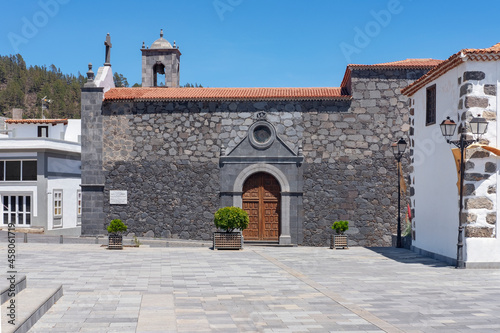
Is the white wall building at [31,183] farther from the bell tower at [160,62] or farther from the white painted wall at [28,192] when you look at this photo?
the bell tower at [160,62]

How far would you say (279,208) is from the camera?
23562mm

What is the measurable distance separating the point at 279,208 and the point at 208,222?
9.22ft

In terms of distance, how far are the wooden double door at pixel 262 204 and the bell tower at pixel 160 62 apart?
9.43m

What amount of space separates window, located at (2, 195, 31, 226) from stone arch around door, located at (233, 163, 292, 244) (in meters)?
12.3

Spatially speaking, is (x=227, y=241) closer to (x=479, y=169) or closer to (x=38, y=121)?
(x=479, y=169)

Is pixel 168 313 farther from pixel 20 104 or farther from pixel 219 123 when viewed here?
pixel 20 104

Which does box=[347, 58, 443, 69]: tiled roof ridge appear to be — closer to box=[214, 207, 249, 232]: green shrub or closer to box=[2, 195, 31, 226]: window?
box=[214, 207, 249, 232]: green shrub

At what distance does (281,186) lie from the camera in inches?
918

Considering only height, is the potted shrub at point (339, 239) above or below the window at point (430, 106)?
below

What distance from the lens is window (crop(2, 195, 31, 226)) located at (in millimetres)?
29781

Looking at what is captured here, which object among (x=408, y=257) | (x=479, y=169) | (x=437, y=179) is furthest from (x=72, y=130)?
(x=479, y=169)

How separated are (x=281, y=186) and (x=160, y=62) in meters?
11.2

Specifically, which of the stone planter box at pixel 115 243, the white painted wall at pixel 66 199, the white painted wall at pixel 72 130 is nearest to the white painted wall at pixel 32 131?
the white painted wall at pixel 72 130

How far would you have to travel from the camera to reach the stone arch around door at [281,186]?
23234 millimetres
